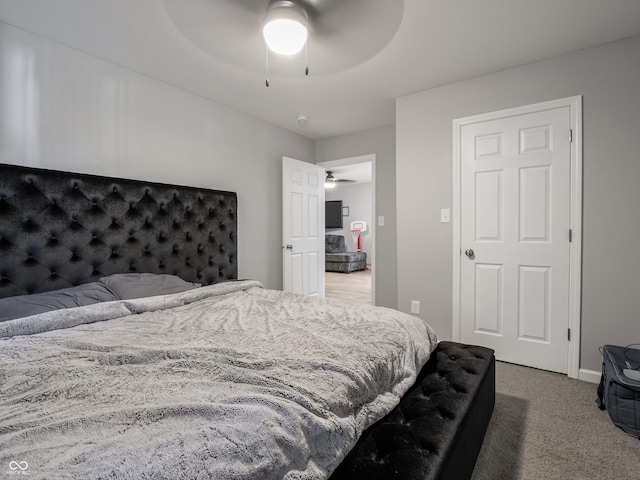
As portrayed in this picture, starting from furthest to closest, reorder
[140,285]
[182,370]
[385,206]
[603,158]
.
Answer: [385,206] < [603,158] < [140,285] < [182,370]

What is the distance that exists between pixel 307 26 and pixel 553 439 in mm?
2544

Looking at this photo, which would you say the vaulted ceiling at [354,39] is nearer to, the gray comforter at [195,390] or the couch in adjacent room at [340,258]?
the gray comforter at [195,390]

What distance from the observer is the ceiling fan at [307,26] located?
160cm

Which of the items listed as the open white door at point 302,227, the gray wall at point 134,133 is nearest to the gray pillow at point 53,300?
the gray wall at point 134,133

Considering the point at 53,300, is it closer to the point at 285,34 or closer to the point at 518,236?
the point at 285,34

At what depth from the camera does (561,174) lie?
232cm

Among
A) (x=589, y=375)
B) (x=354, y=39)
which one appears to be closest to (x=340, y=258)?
(x=589, y=375)

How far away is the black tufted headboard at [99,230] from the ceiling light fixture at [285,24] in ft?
4.93

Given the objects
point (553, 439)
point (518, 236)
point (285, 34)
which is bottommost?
point (553, 439)

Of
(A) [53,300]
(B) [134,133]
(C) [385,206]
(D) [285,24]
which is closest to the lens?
(D) [285,24]

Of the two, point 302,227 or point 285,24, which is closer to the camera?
point 285,24

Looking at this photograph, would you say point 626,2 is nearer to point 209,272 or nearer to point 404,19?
point 404,19

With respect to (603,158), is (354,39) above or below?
above

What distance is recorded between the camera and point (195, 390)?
870 mm
